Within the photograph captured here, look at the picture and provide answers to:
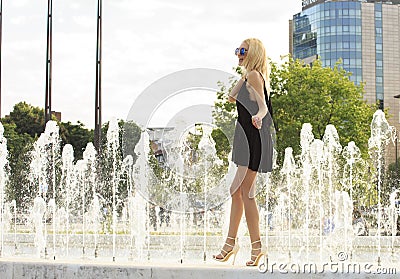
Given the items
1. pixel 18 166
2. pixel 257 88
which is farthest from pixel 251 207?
pixel 18 166

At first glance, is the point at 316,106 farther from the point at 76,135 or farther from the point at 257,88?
the point at 76,135

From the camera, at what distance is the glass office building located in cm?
7981

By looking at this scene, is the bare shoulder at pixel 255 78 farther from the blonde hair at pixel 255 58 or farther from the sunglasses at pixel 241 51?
the sunglasses at pixel 241 51

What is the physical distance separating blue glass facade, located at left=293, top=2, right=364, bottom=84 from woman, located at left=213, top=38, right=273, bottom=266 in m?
75.3

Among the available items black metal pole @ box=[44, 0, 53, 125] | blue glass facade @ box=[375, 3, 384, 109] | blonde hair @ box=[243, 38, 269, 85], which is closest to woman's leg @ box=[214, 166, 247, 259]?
blonde hair @ box=[243, 38, 269, 85]

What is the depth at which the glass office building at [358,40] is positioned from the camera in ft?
262

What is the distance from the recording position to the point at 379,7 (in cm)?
8338

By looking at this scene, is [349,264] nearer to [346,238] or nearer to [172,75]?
[172,75]

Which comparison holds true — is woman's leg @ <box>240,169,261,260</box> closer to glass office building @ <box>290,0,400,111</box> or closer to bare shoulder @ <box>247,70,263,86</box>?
bare shoulder @ <box>247,70,263,86</box>

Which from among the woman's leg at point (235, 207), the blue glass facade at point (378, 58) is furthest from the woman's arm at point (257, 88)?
the blue glass facade at point (378, 58)

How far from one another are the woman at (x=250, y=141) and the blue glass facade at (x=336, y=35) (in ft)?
247

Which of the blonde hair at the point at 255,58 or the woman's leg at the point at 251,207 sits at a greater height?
the blonde hair at the point at 255,58

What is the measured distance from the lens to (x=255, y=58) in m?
5.71

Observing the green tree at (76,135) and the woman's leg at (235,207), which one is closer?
the woman's leg at (235,207)
